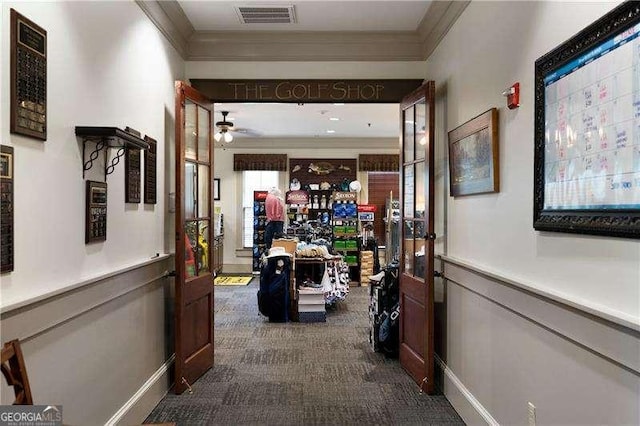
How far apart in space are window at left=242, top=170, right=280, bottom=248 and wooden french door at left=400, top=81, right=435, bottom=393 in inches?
237

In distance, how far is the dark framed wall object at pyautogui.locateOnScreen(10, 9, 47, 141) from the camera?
5.30 feet

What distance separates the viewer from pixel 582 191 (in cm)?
163

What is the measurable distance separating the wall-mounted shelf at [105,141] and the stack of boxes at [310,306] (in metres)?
3.50

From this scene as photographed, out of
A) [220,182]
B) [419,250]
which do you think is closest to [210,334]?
[419,250]

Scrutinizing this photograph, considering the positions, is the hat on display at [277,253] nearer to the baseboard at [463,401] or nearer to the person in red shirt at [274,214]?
the person in red shirt at [274,214]

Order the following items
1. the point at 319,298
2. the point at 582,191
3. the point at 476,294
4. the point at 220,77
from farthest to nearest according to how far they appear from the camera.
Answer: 1. the point at 319,298
2. the point at 220,77
3. the point at 476,294
4. the point at 582,191

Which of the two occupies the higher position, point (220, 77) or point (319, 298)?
point (220, 77)

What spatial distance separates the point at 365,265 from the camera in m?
8.18

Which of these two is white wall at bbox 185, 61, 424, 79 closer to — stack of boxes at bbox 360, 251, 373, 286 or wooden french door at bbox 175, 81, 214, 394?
wooden french door at bbox 175, 81, 214, 394

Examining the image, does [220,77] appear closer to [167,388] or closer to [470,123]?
[470,123]

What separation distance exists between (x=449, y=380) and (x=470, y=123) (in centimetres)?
183

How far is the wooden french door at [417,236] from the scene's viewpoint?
3.28 metres

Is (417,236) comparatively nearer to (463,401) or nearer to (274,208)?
(463,401)

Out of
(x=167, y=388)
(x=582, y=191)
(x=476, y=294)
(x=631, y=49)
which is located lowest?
(x=167, y=388)
